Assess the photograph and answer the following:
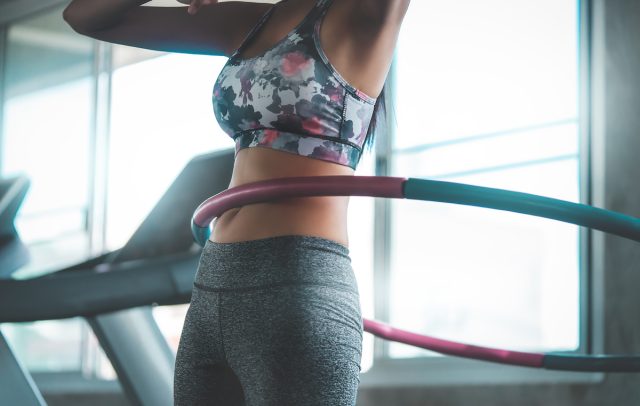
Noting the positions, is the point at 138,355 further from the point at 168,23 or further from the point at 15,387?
the point at 168,23

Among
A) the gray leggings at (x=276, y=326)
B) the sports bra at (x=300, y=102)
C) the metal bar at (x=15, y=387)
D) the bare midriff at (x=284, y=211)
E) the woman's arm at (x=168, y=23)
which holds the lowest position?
the metal bar at (x=15, y=387)

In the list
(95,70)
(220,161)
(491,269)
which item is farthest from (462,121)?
(95,70)

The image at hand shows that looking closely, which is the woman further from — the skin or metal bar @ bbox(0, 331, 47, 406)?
metal bar @ bbox(0, 331, 47, 406)

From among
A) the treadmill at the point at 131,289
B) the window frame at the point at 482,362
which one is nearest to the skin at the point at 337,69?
the treadmill at the point at 131,289

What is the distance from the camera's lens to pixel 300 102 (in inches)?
42.6

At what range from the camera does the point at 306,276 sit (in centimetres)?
102

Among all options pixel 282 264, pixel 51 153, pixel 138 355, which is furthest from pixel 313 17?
pixel 51 153

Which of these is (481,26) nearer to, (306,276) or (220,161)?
(220,161)

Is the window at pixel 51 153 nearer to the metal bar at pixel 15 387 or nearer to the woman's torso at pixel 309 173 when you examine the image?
the metal bar at pixel 15 387

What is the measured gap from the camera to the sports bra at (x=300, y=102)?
1.09 meters

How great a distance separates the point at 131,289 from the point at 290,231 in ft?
3.51

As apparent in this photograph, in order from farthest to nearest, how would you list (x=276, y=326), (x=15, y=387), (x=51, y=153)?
(x=51, y=153), (x=15, y=387), (x=276, y=326)

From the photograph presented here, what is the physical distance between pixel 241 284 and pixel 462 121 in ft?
8.13

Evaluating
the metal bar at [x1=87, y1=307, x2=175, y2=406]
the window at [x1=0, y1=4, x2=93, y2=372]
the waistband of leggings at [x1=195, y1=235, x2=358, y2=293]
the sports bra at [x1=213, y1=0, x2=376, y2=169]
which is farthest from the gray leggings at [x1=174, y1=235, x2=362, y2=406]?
the window at [x1=0, y1=4, x2=93, y2=372]
